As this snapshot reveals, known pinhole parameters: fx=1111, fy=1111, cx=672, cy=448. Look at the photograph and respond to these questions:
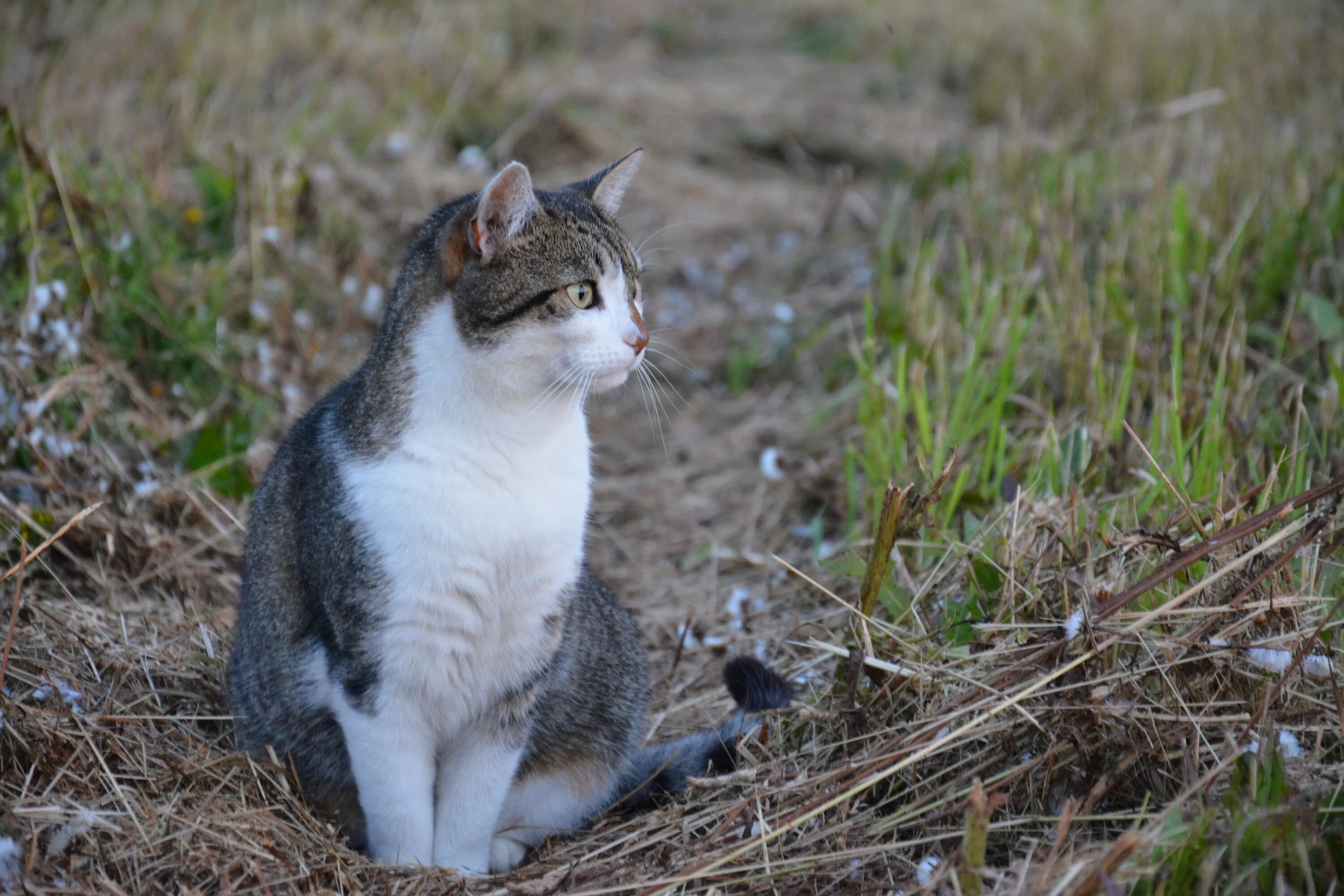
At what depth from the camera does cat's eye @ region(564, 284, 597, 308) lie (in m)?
2.41

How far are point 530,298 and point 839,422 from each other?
6.94 feet

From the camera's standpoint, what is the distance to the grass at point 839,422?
6.94ft

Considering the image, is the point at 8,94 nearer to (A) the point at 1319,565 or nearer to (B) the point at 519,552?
(B) the point at 519,552

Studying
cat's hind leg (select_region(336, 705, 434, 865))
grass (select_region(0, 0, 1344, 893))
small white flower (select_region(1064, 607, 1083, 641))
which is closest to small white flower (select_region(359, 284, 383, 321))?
grass (select_region(0, 0, 1344, 893))

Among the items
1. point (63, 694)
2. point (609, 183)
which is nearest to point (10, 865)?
point (63, 694)

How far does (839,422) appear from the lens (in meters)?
4.25

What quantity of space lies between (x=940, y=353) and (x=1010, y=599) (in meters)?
1.49

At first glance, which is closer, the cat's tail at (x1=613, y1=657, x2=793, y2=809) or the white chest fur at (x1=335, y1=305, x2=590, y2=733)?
the white chest fur at (x1=335, y1=305, x2=590, y2=733)

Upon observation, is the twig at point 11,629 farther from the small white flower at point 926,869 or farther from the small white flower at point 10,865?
the small white flower at point 926,869

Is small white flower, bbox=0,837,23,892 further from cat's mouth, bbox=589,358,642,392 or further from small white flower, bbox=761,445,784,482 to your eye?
small white flower, bbox=761,445,784,482

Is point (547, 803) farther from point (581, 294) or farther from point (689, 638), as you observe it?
point (581, 294)

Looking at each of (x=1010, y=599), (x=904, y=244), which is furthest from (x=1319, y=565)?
(x=904, y=244)

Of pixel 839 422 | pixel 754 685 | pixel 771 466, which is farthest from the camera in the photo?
pixel 839 422

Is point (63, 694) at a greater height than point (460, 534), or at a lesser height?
lesser
